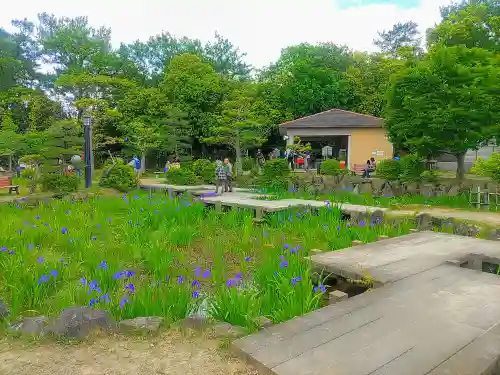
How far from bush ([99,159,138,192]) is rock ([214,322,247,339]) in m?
10.6

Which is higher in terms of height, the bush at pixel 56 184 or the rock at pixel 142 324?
the bush at pixel 56 184

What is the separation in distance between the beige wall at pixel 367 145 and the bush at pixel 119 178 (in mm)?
13537

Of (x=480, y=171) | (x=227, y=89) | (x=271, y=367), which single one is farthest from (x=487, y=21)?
(x=271, y=367)

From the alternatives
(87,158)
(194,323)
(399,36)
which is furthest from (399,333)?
Answer: (399,36)

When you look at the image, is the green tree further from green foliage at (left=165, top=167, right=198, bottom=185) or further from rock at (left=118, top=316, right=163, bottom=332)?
rock at (left=118, top=316, right=163, bottom=332)

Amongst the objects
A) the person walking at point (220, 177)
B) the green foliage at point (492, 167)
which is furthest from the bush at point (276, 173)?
the green foliage at point (492, 167)

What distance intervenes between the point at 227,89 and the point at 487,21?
14816mm

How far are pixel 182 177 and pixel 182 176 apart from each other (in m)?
0.04

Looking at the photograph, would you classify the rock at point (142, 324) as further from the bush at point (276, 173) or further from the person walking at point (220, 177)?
the bush at point (276, 173)

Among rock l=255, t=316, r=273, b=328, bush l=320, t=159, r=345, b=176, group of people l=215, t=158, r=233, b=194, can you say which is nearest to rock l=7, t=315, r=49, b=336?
rock l=255, t=316, r=273, b=328

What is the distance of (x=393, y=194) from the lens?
12750 millimetres

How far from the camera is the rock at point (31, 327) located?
3174mm

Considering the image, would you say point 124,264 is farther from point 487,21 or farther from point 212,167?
point 487,21

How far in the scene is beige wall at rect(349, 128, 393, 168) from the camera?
22734mm
